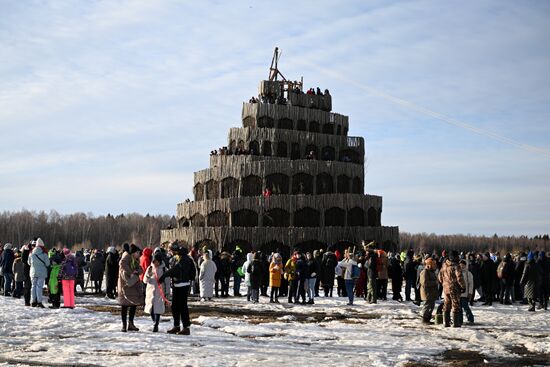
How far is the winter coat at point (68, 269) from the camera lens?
19.3m

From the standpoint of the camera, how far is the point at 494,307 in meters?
22.6

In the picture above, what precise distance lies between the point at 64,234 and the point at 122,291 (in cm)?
11927

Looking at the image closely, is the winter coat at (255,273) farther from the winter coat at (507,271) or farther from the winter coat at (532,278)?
the winter coat at (532,278)

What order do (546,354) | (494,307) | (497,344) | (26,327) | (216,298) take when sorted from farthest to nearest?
(216,298), (494,307), (26,327), (497,344), (546,354)

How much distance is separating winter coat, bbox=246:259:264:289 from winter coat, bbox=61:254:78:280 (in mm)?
6355

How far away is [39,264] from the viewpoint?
19.5m

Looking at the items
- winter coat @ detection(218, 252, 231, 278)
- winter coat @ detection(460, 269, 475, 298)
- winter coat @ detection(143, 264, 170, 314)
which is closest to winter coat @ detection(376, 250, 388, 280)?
winter coat @ detection(460, 269, 475, 298)

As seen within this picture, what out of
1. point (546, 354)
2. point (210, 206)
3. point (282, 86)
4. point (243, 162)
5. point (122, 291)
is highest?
point (282, 86)

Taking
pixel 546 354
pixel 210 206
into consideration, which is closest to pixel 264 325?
pixel 546 354

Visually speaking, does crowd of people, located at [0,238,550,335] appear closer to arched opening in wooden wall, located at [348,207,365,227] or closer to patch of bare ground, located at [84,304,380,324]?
→ patch of bare ground, located at [84,304,380,324]

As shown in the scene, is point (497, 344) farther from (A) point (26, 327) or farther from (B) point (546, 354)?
(A) point (26, 327)

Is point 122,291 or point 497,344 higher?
point 122,291

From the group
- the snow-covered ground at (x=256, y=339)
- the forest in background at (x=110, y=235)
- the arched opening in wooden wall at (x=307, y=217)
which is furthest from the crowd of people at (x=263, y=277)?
the forest in background at (x=110, y=235)

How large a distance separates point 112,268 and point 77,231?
111936mm
